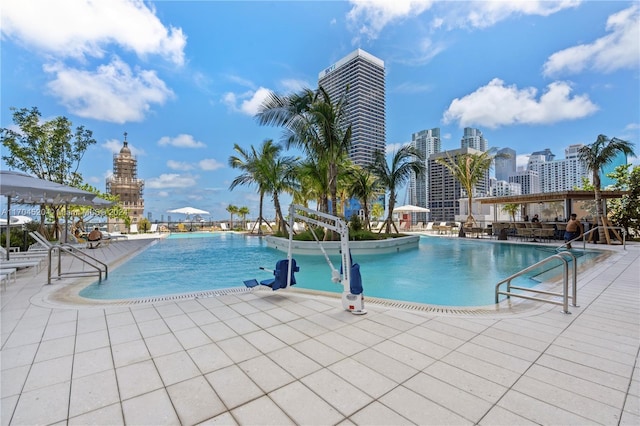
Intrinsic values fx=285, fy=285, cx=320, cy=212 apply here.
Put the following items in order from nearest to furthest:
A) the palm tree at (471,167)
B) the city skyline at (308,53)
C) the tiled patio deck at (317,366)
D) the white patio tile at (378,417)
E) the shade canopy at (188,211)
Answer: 1. the white patio tile at (378,417)
2. the tiled patio deck at (317,366)
3. the city skyline at (308,53)
4. the palm tree at (471,167)
5. the shade canopy at (188,211)

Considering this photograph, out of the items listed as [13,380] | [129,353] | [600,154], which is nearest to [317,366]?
[129,353]

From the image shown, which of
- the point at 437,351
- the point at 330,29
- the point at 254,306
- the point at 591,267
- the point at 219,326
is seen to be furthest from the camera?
the point at 330,29

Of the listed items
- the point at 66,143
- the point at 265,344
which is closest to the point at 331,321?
the point at 265,344

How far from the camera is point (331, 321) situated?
3.41 m

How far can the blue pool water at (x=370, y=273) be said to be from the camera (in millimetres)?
5754

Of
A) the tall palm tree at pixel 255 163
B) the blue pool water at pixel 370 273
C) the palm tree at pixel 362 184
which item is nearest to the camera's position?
the blue pool water at pixel 370 273

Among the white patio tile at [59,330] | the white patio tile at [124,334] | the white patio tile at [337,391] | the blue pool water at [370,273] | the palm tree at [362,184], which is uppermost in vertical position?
the palm tree at [362,184]

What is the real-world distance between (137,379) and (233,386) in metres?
0.75

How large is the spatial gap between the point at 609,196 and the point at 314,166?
13963 millimetres

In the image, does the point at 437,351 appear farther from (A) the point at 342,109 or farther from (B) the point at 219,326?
(A) the point at 342,109

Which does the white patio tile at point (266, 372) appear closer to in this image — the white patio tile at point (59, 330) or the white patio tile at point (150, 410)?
the white patio tile at point (150, 410)

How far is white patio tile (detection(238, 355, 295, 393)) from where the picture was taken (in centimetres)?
207

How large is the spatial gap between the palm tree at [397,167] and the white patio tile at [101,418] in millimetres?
14033

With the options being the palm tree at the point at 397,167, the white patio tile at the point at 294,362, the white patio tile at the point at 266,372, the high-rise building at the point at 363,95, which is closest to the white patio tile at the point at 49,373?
the white patio tile at the point at 266,372
